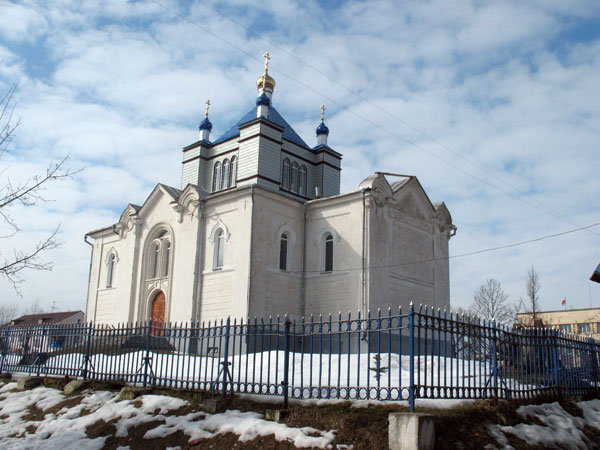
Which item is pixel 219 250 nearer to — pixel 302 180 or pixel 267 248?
pixel 267 248

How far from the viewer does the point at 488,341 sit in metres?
8.13

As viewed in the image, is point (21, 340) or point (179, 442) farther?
point (21, 340)

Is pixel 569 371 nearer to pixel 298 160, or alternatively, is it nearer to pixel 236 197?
pixel 236 197

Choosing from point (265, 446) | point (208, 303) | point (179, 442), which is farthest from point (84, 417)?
point (208, 303)

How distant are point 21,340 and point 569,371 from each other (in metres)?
12.5

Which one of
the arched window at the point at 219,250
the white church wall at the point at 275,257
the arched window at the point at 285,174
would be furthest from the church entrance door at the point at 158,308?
the arched window at the point at 285,174

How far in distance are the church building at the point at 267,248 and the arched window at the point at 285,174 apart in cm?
7

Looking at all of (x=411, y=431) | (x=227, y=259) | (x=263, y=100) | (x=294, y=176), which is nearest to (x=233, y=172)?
(x=294, y=176)

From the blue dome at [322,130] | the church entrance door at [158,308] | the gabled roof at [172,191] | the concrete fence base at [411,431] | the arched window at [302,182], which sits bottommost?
the concrete fence base at [411,431]

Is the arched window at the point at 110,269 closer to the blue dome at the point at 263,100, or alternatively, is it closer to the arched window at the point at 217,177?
the arched window at the point at 217,177

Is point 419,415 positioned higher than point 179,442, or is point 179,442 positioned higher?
point 419,415

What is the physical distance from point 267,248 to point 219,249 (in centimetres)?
208

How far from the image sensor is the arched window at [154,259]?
76.2 feet

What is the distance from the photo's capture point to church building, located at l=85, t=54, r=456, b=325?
19172mm
